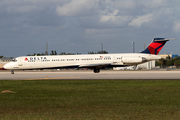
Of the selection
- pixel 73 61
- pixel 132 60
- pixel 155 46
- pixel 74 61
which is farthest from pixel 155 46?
pixel 73 61

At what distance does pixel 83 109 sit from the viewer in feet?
40.9

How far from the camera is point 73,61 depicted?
53.8 metres

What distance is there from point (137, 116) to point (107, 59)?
1716 inches

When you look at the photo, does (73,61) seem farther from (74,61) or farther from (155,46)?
(155,46)

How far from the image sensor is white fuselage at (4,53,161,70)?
175 ft

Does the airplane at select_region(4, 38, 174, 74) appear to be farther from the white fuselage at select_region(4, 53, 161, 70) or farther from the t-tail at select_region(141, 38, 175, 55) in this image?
the t-tail at select_region(141, 38, 175, 55)

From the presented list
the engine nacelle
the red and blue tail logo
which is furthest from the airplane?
the red and blue tail logo

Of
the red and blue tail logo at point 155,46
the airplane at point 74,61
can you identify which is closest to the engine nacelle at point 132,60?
the airplane at point 74,61

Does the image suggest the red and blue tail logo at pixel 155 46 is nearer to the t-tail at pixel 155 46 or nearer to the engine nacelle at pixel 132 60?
the t-tail at pixel 155 46

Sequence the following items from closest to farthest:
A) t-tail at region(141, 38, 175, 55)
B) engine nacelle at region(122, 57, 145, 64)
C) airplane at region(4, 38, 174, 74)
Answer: airplane at region(4, 38, 174, 74), engine nacelle at region(122, 57, 145, 64), t-tail at region(141, 38, 175, 55)

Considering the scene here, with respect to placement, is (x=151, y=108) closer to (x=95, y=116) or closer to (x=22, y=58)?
(x=95, y=116)

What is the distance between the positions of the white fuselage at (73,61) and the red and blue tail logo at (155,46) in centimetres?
304

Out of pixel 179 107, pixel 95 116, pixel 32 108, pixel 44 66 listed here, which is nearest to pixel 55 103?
pixel 32 108

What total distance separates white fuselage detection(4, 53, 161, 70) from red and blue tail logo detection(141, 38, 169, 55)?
3038 mm
